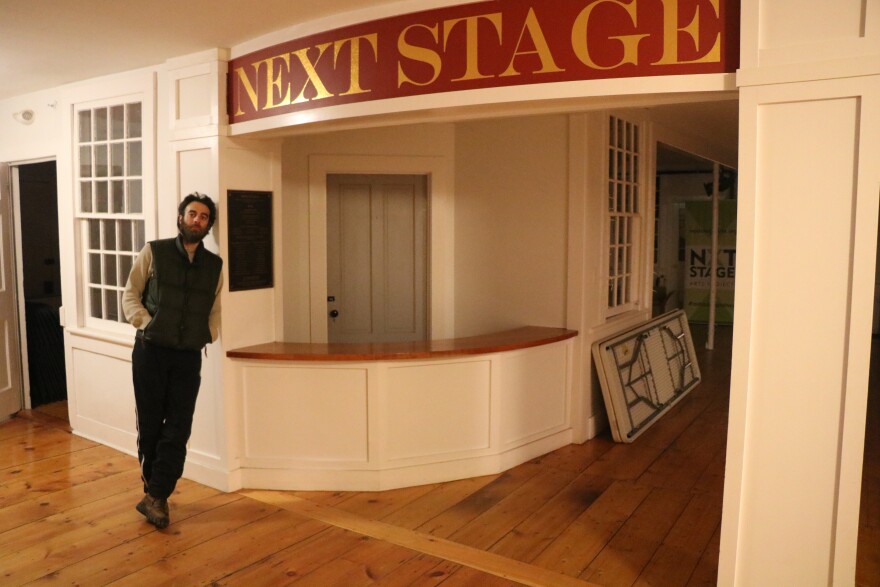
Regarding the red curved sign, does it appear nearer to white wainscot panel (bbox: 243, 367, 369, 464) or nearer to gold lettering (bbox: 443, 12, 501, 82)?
gold lettering (bbox: 443, 12, 501, 82)

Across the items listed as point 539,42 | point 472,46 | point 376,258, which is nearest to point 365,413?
point 376,258

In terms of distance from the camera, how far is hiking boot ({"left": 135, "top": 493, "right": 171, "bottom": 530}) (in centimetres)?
382

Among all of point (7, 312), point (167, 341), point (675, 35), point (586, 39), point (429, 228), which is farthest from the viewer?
point (7, 312)

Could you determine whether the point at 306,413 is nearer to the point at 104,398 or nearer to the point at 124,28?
the point at 104,398

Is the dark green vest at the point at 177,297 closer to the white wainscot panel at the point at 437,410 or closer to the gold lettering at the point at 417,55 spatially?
the white wainscot panel at the point at 437,410

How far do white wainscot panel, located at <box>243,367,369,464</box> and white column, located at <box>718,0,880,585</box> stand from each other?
2252mm

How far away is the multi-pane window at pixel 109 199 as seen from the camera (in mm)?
4855

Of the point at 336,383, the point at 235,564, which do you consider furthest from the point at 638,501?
the point at 235,564

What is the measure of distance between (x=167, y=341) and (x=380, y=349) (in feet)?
4.05

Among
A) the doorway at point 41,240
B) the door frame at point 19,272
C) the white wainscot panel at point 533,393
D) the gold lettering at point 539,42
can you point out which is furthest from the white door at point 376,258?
the doorway at point 41,240

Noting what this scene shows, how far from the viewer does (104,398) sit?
5.18 metres

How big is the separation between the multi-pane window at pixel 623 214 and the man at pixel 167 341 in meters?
3.02

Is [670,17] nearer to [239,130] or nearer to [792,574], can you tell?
[792,574]

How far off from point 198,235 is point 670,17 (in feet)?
8.52
